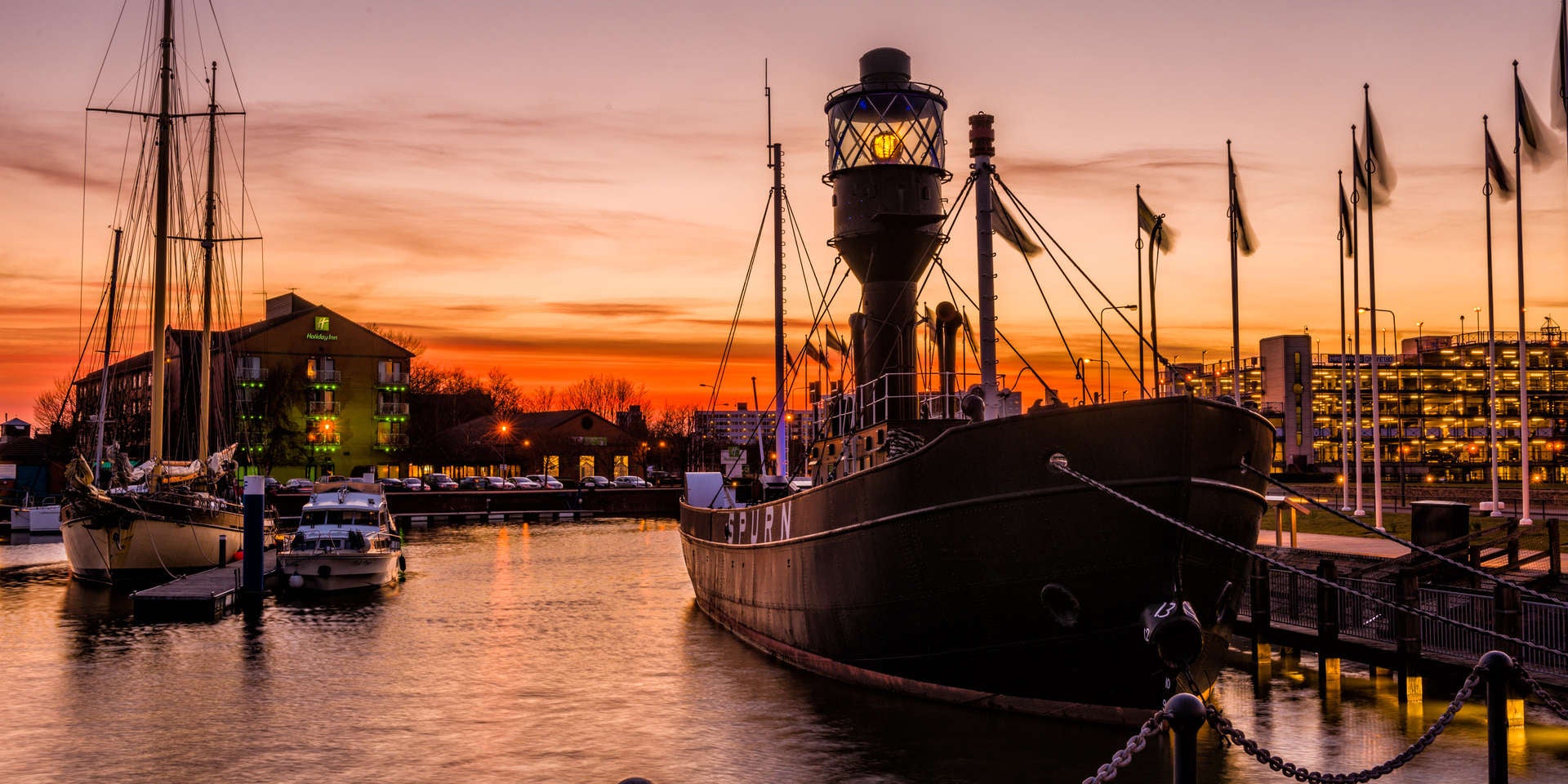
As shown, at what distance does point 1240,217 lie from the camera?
37.9 metres

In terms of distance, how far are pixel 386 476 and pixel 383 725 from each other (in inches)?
3534

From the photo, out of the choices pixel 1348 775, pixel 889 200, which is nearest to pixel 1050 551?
pixel 1348 775

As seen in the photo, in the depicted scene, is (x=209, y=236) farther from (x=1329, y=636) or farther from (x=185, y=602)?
(x=1329, y=636)

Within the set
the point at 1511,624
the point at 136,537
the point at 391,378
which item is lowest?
the point at 136,537

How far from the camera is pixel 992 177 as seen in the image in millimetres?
18594

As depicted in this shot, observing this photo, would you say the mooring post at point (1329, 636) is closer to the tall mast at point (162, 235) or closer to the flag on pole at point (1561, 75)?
the flag on pole at point (1561, 75)

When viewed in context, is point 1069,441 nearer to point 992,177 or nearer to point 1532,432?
point 992,177

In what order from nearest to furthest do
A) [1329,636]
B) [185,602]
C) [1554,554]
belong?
[1554,554], [1329,636], [185,602]

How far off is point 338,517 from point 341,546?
2230 mm

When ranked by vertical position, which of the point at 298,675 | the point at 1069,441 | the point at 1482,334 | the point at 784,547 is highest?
the point at 1482,334

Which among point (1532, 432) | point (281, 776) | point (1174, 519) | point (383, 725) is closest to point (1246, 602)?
point (1174, 519)

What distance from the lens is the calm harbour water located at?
51.3 ft

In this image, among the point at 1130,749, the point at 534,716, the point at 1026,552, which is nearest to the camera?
the point at 1130,749

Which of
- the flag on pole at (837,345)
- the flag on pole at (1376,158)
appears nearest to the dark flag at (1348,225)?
the flag on pole at (1376,158)
